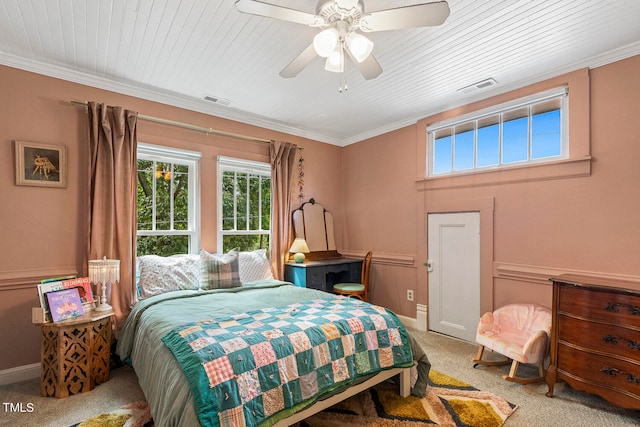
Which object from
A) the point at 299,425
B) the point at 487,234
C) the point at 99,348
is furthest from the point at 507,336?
the point at 99,348

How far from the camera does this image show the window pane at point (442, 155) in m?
3.71

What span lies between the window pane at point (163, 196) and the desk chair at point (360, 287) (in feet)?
7.01

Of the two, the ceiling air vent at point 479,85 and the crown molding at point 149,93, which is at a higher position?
the ceiling air vent at point 479,85

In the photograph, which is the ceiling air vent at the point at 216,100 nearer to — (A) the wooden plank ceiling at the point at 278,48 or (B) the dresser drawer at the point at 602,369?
(A) the wooden plank ceiling at the point at 278,48

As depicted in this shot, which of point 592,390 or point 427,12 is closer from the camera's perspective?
point 427,12

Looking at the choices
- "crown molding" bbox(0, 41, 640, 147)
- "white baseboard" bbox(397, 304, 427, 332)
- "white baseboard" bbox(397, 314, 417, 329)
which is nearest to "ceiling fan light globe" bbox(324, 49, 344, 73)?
"crown molding" bbox(0, 41, 640, 147)

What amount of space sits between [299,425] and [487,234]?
→ 2.51m

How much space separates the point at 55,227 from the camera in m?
2.73

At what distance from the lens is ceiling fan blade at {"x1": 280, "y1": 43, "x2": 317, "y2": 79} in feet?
6.48

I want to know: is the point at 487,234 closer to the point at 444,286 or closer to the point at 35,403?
the point at 444,286

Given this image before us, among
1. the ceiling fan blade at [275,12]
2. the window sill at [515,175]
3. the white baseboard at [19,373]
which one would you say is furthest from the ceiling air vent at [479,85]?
the white baseboard at [19,373]

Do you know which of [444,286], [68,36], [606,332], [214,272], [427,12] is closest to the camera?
[427,12]

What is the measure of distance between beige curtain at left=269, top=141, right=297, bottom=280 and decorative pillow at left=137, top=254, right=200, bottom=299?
105cm

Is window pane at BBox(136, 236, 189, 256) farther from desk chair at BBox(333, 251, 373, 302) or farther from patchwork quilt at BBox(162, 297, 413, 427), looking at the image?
desk chair at BBox(333, 251, 373, 302)
